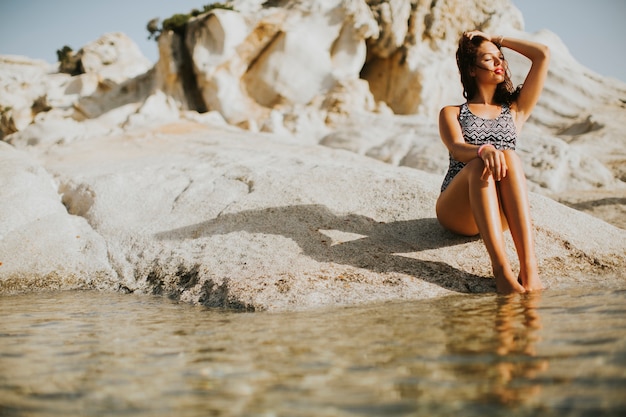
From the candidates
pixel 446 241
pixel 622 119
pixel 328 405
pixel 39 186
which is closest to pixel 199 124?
pixel 39 186

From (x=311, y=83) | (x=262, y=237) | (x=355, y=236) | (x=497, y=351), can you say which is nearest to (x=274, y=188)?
(x=262, y=237)

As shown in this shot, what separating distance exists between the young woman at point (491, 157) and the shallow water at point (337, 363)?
27.1 inches

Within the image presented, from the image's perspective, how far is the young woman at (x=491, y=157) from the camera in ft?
11.9

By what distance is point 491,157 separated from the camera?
3.60 m

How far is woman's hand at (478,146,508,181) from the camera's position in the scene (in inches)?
141

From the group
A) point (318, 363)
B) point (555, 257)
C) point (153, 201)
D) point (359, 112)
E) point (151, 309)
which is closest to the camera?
point (318, 363)

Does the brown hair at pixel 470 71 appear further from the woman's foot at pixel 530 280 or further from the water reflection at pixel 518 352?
the water reflection at pixel 518 352

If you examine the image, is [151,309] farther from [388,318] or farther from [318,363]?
[318,363]

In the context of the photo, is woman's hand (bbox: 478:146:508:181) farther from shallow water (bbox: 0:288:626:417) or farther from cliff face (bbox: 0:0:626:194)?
cliff face (bbox: 0:0:626:194)

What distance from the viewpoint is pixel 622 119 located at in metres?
17.8

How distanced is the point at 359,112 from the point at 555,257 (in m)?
12.9

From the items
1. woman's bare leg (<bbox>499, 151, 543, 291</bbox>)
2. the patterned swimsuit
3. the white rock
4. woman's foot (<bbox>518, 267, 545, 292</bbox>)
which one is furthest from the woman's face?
the white rock

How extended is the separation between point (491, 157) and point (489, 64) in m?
1.13

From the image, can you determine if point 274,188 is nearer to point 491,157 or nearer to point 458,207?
point 458,207
